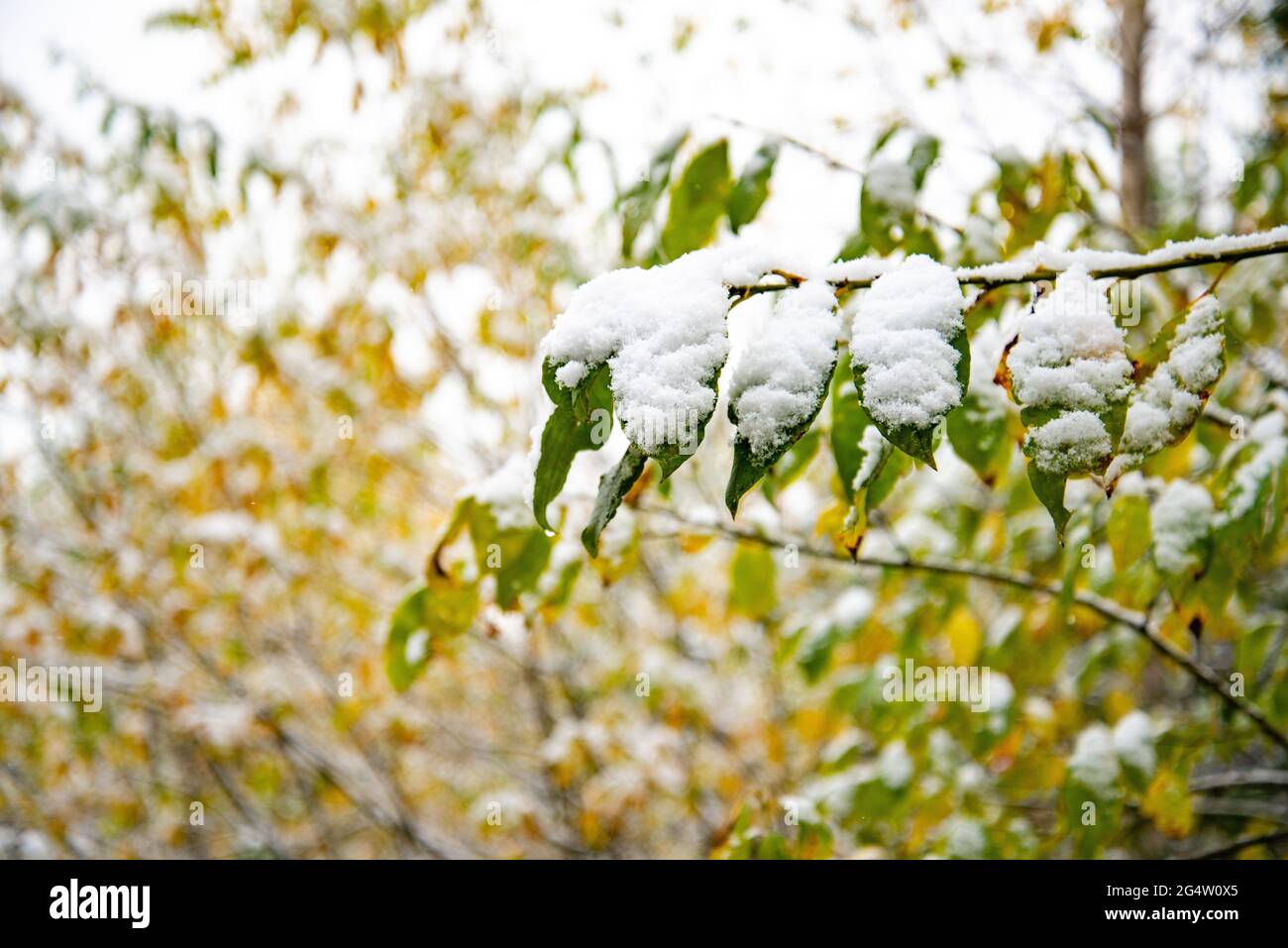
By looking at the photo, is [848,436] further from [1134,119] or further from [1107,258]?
[1134,119]

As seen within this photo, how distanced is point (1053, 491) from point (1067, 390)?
2.7 inches

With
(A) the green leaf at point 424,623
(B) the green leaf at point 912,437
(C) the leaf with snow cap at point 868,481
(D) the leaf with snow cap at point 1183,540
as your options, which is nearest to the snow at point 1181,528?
(D) the leaf with snow cap at point 1183,540

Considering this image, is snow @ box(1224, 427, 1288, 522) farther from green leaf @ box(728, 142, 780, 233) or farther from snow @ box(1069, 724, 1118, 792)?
green leaf @ box(728, 142, 780, 233)

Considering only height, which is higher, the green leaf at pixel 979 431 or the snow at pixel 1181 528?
the green leaf at pixel 979 431

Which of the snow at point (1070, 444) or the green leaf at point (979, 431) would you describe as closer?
the snow at point (1070, 444)

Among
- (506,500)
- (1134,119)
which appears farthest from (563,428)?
(1134,119)

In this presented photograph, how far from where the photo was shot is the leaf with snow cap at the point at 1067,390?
511 millimetres

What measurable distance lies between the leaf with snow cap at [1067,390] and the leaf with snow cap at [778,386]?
0.14m

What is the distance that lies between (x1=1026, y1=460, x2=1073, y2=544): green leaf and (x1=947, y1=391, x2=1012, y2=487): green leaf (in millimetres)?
384

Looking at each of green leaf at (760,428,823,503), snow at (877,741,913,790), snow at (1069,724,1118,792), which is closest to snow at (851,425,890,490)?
A: green leaf at (760,428,823,503)

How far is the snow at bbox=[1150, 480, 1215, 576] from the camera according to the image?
3.06 feet

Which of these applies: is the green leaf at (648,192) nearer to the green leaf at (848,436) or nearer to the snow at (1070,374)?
the green leaf at (848,436)
